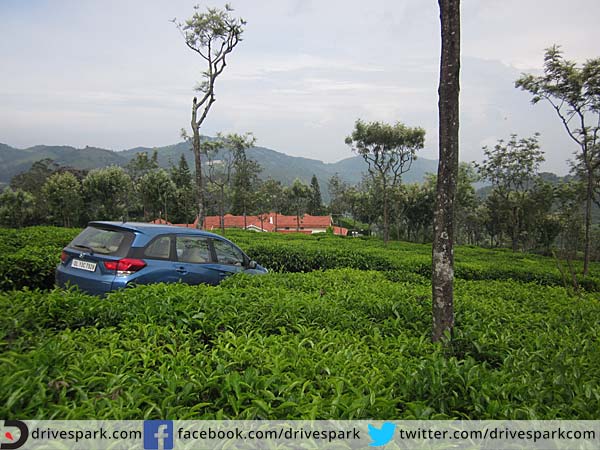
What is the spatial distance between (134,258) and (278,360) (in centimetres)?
355

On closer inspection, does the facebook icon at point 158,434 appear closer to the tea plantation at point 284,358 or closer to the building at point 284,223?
the tea plantation at point 284,358

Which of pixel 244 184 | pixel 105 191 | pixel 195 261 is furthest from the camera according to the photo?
pixel 244 184

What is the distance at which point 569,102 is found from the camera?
50.7 ft

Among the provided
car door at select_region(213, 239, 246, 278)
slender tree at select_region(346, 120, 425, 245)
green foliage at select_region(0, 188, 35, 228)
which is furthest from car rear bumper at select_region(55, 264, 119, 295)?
green foliage at select_region(0, 188, 35, 228)

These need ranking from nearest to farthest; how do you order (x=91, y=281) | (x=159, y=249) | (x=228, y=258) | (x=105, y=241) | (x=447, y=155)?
(x=447, y=155) < (x=91, y=281) < (x=105, y=241) < (x=159, y=249) < (x=228, y=258)

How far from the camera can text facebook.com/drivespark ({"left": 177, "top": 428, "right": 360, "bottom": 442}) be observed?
5.76 feet

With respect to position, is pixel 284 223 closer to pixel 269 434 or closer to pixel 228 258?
pixel 228 258

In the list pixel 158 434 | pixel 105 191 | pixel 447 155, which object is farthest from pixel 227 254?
pixel 105 191

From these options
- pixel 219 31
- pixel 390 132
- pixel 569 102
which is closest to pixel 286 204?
pixel 390 132

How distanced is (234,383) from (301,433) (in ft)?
1.67

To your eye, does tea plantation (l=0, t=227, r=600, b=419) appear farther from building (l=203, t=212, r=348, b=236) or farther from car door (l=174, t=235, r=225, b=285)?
building (l=203, t=212, r=348, b=236)

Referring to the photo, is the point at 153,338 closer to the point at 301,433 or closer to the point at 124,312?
the point at 124,312

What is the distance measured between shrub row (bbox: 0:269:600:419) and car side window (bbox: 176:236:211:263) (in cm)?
183

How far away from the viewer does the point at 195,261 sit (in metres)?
6.19
